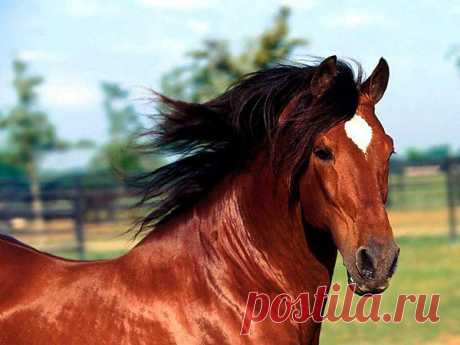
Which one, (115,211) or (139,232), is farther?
(115,211)

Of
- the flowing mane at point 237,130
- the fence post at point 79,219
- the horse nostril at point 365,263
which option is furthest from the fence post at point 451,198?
the horse nostril at point 365,263

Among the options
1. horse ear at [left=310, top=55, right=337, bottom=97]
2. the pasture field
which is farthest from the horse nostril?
the pasture field

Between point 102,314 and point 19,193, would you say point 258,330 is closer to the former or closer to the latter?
point 102,314

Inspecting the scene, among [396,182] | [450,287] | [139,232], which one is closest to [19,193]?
[396,182]

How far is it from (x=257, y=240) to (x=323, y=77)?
74 cm

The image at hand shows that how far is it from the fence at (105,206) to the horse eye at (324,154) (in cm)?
1481

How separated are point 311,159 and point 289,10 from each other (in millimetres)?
16968

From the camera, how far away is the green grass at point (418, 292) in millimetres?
8609

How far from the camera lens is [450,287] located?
11820 millimetres

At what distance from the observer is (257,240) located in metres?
3.43

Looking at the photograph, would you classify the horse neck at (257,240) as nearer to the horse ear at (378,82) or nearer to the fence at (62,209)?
the horse ear at (378,82)

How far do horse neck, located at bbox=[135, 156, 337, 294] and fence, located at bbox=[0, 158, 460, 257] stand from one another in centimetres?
1454

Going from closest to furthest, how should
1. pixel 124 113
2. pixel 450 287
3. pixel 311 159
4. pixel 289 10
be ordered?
pixel 311 159 → pixel 450 287 → pixel 289 10 → pixel 124 113

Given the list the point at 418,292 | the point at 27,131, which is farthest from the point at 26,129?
the point at 418,292
